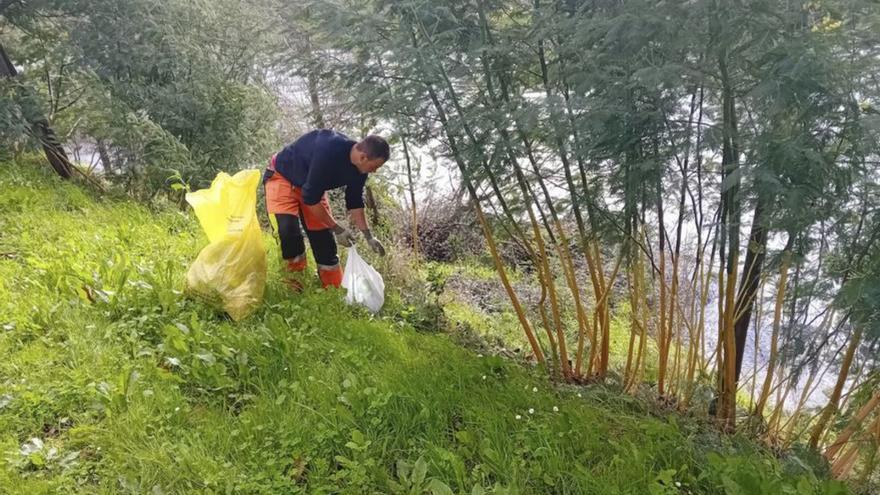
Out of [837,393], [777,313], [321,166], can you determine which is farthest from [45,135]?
[837,393]

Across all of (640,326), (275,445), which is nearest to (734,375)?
(640,326)

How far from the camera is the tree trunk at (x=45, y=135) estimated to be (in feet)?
17.6

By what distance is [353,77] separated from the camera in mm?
2787

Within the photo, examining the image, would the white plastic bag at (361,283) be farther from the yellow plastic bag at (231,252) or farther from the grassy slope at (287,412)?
the yellow plastic bag at (231,252)

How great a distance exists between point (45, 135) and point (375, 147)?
15.0ft

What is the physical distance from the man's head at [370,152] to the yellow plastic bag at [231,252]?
0.67 metres

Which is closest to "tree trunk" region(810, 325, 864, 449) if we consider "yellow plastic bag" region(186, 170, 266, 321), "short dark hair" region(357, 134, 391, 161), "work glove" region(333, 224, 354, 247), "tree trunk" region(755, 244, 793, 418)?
"tree trunk" region(755, 244, 793, 418)

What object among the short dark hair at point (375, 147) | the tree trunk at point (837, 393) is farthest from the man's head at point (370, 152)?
the tree trunk at point (837, 393)

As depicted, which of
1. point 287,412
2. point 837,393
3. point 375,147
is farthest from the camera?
point 375,147

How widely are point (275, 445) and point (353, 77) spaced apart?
177 cm

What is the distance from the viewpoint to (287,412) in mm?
2287

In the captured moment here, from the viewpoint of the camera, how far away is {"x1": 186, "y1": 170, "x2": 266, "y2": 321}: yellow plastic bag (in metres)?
3.06

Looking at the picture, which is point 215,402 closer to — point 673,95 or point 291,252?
point 291,252

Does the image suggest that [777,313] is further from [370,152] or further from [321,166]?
[321,166]
